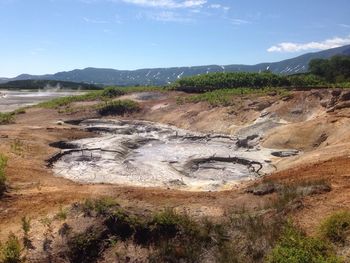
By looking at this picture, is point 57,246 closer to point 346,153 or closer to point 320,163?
point 320,163

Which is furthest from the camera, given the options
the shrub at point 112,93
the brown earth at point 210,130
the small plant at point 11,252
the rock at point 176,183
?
the shrub at point 112,93

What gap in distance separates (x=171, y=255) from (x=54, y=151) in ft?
54.1

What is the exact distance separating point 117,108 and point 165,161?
76.8 feet

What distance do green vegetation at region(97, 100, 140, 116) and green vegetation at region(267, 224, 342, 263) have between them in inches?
1496

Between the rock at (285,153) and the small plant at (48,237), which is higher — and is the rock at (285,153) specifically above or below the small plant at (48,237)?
below

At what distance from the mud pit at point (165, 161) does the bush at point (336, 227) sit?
347 inches

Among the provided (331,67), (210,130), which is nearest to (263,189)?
(210,130)

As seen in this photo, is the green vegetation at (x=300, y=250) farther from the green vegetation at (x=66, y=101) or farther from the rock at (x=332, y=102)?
the green vegetation at (x=66, y=101)

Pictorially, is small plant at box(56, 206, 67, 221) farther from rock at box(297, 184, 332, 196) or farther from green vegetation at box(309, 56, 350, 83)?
green vegetation at box(309, 56, 350, 83)

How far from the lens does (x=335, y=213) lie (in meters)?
11.8

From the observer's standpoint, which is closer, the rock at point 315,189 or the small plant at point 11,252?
the small plant at point 11,252

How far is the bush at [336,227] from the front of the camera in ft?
35.7

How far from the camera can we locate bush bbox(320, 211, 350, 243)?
1089 centimetres

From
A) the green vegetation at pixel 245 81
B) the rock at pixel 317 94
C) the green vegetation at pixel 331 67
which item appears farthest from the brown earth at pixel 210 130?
the green vegetation at pixel 331 67
